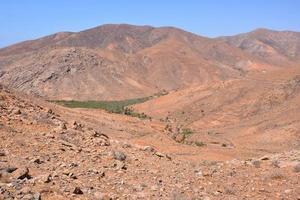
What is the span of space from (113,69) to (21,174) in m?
81.7

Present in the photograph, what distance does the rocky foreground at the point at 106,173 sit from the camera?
25.6 feet

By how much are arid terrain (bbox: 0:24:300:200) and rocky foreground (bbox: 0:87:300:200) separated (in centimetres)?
2

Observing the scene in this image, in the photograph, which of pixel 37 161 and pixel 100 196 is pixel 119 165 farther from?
pixel 100 196

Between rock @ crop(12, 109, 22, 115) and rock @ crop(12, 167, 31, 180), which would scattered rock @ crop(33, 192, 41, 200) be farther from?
rock @ crop(12, 109, 22, 115)

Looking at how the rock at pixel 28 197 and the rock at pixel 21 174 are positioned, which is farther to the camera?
the rock at pixel 21 174

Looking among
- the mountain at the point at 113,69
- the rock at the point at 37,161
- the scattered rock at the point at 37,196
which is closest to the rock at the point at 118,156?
the rock at the point at 37,161

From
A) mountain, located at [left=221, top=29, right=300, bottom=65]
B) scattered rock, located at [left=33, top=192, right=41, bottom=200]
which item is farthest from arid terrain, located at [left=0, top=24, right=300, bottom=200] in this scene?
mountain, located at [left=221, top=29, right=300, bottom=65]

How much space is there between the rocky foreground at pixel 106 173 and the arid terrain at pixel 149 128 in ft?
0.07

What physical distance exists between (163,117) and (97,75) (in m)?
36.8

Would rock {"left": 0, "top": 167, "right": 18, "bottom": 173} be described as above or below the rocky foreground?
above

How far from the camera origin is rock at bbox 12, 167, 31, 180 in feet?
25.6

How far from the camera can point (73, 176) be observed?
8.41 m

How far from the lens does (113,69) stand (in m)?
89.2

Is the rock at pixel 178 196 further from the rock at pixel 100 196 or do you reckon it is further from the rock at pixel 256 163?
the rock at pixel 256 163
